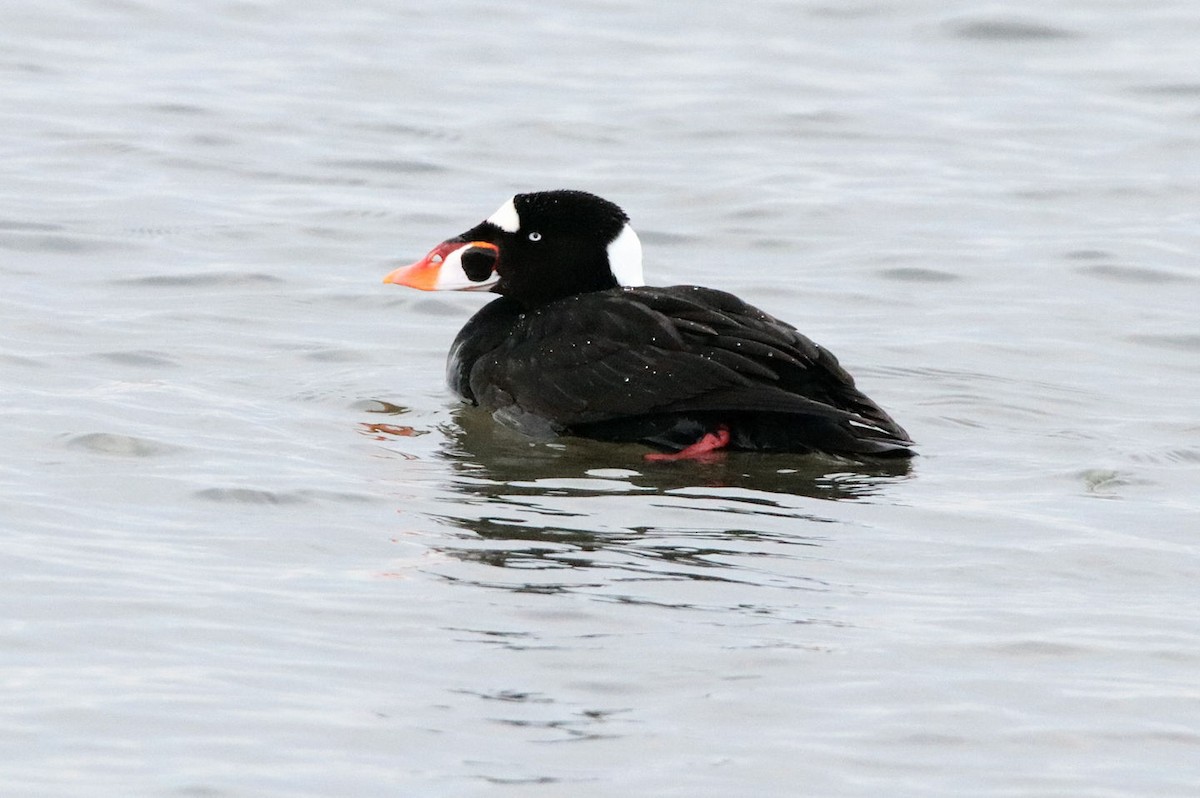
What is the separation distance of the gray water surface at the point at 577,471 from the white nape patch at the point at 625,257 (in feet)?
2.91

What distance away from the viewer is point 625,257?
26.4 feet

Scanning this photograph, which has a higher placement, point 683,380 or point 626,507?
point 683,380

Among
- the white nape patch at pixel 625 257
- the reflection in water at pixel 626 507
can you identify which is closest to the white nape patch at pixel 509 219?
the white nape patch at pixel 625 257

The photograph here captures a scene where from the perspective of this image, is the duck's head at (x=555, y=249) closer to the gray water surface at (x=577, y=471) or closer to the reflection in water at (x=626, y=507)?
the gray water surface at (x=577, y=471)

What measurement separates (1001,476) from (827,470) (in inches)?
23.5

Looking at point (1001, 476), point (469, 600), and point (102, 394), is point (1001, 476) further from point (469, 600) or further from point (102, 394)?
point (102, 394)

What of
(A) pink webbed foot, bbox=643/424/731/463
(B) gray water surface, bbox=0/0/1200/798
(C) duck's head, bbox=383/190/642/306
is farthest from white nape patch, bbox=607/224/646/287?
(A) pink webbed foot, bbox=643/424/731/463

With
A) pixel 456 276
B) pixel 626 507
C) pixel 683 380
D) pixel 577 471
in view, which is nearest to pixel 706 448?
pixel 683 380

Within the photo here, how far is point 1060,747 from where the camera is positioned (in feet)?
14.7

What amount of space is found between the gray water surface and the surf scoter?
137mm

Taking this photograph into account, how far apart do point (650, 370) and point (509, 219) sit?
1.35 m

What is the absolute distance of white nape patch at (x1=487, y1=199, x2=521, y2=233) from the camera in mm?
8094

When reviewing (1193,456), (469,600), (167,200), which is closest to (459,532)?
(469,600)

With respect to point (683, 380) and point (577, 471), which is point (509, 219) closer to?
point (683, 380)
